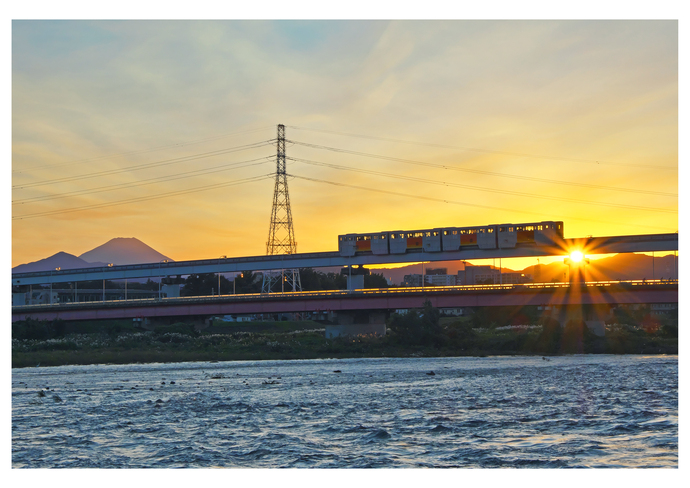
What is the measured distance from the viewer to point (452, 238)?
11725 cm

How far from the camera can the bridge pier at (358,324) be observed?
108 m

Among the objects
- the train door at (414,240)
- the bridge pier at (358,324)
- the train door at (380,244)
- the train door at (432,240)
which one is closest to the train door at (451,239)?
the train door at (432,240)

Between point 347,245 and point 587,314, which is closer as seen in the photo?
point 587,314

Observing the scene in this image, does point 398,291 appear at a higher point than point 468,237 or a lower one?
lower

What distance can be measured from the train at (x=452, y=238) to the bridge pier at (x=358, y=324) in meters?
17.2

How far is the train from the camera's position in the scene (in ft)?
363

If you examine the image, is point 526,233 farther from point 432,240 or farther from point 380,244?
point 380,244

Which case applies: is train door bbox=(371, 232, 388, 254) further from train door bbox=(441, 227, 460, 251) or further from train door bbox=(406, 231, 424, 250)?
train door bbox=(441, 227, 460, 251)

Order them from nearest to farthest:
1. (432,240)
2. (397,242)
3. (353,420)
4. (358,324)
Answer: (353,420) → (358,324) → (432,240) → (397,242)

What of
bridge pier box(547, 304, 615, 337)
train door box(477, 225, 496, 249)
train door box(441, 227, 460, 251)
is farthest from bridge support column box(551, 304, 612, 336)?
train door box(441, 227, 460, 251)

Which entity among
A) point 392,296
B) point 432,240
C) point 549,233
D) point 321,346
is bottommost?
point 321,346

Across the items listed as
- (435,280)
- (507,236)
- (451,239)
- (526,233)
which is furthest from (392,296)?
(435,280)

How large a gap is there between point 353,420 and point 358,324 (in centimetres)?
7557
